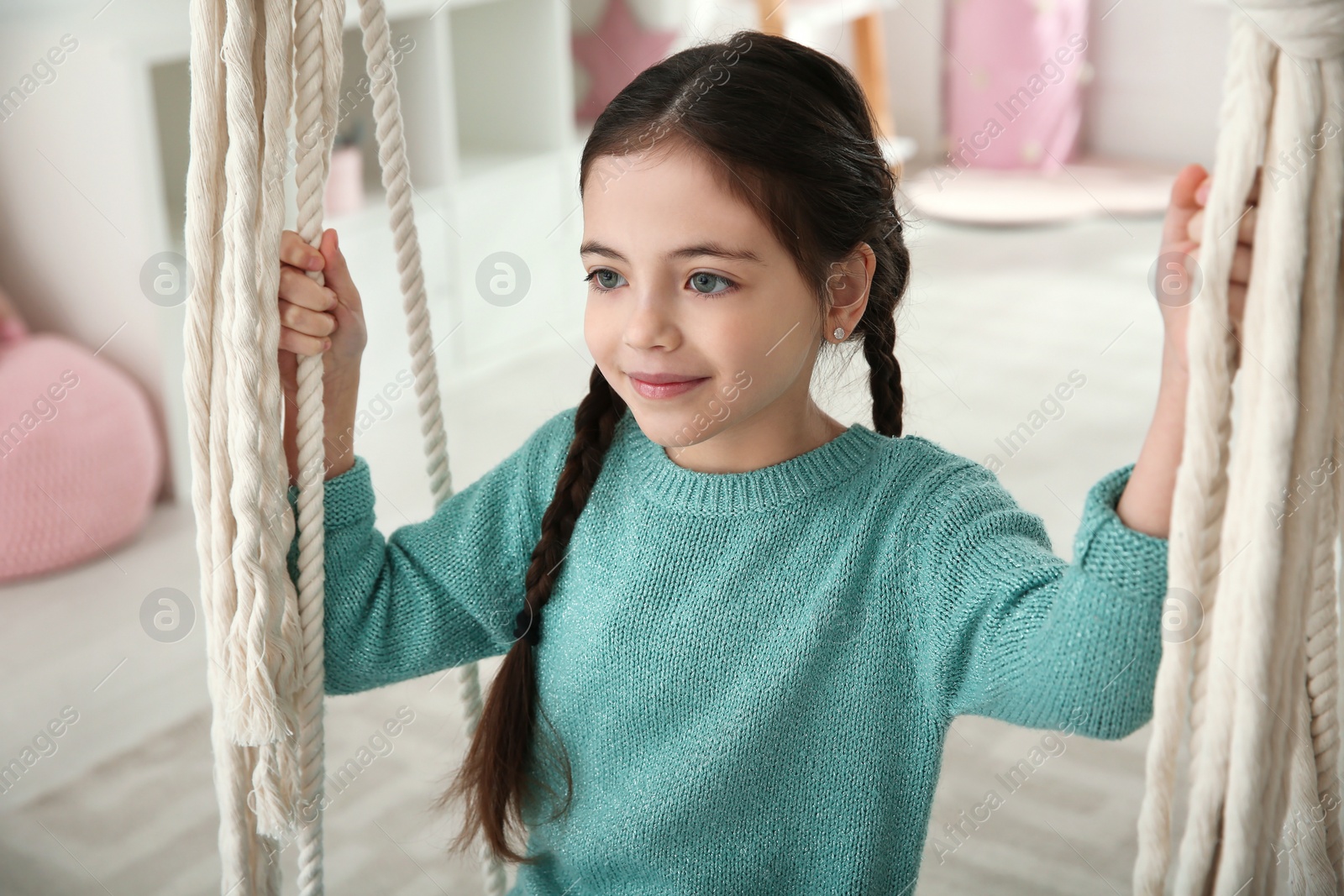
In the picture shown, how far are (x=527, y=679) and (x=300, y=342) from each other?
28 cm

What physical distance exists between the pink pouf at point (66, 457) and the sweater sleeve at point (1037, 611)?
1.48 m

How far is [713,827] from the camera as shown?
33.0 inches

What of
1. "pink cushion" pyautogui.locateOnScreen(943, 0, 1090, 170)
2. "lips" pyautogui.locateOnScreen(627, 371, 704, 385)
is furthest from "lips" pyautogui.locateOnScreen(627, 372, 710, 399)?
"pink cushion" pyautogui.locateOnScreen(943, 0, 1090, 170)

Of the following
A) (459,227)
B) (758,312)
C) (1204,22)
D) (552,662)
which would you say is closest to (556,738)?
(552,662)

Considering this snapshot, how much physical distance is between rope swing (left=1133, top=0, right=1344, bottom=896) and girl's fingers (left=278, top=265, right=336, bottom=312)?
0.48 metres

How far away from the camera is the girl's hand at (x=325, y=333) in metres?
0.76

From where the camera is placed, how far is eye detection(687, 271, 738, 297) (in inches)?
Answer: 29.9

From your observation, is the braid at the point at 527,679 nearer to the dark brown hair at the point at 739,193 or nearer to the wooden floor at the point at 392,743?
the dark brown hair at the point at 739,193

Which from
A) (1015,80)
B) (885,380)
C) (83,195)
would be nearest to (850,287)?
(885,380)

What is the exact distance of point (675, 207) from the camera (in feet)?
2.47

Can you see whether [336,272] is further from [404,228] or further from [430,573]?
[430,573]

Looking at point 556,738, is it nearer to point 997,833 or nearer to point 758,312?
point 758,312

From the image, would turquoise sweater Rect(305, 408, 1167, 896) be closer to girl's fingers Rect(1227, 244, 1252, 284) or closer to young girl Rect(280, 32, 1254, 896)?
young girl Rect(280, 32, 1254, 896)

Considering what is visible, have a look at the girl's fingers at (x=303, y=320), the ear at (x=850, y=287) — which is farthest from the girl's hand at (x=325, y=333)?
the ear at (x=850, y=287)
